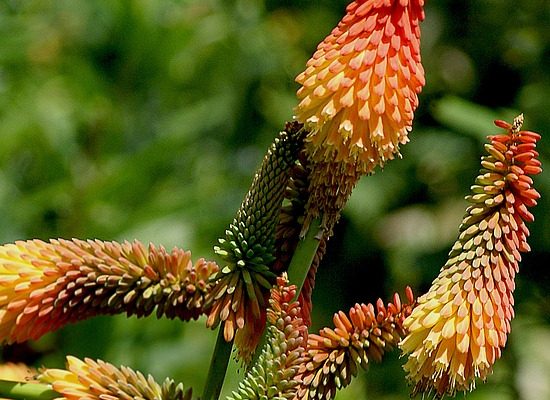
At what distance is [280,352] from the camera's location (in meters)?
1.18

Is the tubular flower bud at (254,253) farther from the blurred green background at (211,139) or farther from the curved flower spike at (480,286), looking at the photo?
the blurred green background at (211,139)

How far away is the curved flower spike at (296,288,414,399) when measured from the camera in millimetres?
1258

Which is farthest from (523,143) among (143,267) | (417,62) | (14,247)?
(14,247)

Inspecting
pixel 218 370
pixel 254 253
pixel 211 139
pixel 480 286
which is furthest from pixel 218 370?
pixel 211 139

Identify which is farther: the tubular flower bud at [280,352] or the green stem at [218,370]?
the green stem at [218,370]

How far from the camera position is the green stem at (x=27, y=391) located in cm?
136

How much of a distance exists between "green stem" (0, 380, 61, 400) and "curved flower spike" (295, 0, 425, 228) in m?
0.41

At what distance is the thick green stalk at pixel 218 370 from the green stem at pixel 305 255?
5.3 inches

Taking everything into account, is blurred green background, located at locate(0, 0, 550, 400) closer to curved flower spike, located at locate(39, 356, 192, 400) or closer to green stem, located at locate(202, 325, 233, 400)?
curved flower spike, located at locate(39, 356, 192, 400)

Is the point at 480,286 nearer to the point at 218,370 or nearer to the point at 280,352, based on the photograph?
the point at 280,352

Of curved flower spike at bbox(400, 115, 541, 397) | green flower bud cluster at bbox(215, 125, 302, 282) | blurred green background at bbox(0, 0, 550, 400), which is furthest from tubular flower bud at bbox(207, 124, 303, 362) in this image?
blurred green background at bbox(0, 0, 550, 400)

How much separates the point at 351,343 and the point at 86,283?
38 centimetres

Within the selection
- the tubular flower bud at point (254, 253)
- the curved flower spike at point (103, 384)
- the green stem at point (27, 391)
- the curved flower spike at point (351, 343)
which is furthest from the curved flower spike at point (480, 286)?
the green stem at point (27, 391)

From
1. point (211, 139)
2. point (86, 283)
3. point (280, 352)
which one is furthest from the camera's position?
point (211, 139)
